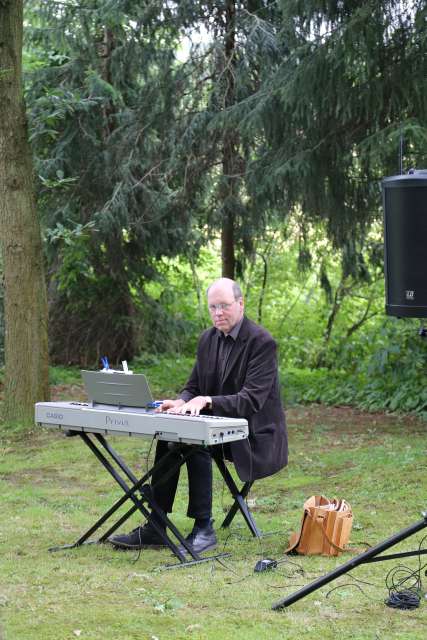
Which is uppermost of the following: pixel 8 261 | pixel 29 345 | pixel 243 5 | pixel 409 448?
pixel 243 5

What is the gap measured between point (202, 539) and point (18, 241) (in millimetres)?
4666

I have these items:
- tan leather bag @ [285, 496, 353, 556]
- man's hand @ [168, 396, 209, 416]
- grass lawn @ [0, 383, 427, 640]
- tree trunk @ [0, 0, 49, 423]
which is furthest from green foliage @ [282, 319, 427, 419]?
man's hand @ [168, 396, 209, 416]

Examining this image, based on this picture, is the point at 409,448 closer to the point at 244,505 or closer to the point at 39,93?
the point at 244,505

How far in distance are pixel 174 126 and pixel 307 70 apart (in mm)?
3073

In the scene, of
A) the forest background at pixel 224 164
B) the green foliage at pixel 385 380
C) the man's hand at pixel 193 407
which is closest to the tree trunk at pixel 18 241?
the forest background at pixel 224 164

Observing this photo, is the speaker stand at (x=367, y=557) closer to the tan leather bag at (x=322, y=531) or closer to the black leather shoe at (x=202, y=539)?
the tan leather bag at (x=322, y=531)

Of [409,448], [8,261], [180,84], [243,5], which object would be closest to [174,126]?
[180,84]

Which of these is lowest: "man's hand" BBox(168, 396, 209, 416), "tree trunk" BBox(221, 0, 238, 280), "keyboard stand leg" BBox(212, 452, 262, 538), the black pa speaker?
"keyboard stand leg" BBox(212, 452, 262, 538)

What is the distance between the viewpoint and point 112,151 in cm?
1220

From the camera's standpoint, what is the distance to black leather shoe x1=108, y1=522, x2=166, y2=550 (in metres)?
5.27

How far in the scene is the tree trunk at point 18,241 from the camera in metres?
9.05

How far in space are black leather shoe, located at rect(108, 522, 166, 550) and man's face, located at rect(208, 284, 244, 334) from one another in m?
1.17

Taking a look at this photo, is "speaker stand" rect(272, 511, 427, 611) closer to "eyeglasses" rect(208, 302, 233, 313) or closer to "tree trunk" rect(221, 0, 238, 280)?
"eyeglasses" rect(208, 302, 233, 313)

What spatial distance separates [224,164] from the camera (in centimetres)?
1171
